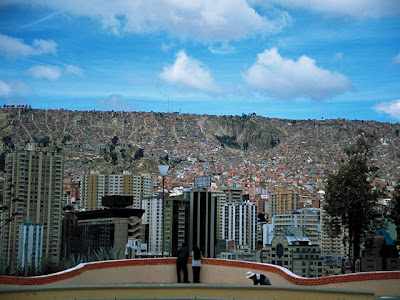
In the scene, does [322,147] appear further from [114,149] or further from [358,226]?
[358,226]

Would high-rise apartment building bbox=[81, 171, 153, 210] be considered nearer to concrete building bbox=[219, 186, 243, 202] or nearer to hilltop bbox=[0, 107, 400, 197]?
hilltop bbox=[0, 107, 400, 197]

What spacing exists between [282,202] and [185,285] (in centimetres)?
15066

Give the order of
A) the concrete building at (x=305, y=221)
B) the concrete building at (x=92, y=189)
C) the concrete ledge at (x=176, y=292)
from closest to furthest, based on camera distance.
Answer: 1. the concrete ledge at (x=176, y=292)
2. the concrete building at (x=305, y=221)
3. the concrete building at (x=92, y=189)

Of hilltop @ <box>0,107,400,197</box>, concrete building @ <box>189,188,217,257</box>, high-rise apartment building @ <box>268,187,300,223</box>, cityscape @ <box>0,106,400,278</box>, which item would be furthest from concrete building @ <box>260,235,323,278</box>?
hilltop @ <box>0,107,400,197</box>

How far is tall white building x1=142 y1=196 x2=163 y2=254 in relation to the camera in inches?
4813

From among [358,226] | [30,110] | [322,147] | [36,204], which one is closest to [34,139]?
[30,110]

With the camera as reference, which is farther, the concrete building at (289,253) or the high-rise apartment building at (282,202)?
the high-rise apartment building at (282,202)

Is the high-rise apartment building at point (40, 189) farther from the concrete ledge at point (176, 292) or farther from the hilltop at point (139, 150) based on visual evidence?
the concrete ledge at point (176, 292)

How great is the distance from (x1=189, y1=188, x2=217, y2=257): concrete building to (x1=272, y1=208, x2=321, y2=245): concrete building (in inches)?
909

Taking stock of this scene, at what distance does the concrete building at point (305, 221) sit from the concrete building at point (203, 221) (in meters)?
23.1

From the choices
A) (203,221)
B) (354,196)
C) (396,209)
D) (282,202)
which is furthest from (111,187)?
(354,196)

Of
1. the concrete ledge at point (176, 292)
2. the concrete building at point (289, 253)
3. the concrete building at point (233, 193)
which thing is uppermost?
the concrete building at point (233, 193)

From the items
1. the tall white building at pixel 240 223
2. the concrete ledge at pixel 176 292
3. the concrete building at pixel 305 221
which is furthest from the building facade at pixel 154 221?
the concrete ledge at pixel 176 292

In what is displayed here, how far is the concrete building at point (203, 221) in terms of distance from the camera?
96438 millimetres
